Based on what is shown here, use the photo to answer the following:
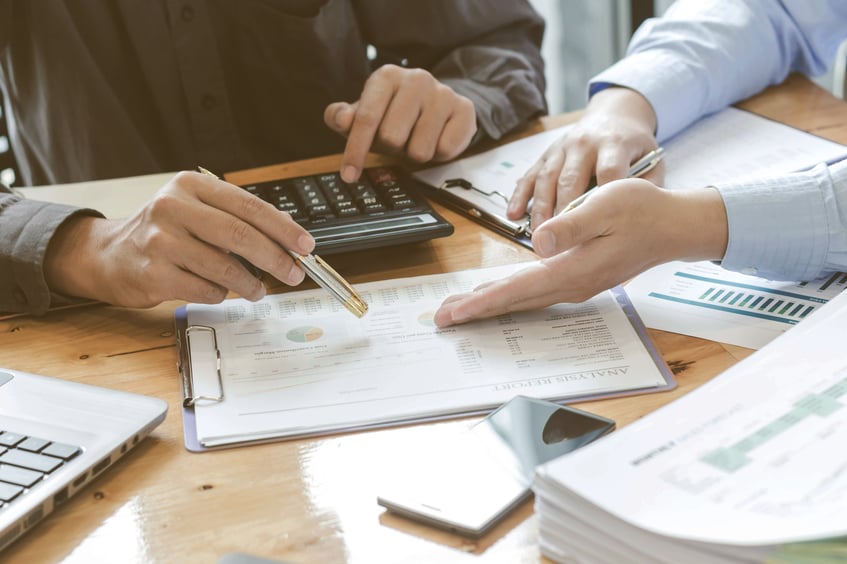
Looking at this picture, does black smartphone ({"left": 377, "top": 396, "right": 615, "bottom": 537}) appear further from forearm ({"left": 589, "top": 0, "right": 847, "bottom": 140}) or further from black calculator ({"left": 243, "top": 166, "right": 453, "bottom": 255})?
forearm ({"left": 589, "top": 0, "right": 847, "bottom": 140})

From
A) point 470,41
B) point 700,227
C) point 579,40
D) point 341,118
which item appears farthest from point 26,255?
point 579,40

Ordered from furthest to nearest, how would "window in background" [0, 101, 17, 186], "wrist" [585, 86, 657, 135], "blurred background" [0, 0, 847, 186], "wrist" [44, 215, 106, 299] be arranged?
"blurred background" [0, 0, 847, 186], "window in background" [0, 101, 17, 186], "wrist" [585, 86, 657, 135], "wrist" [44, 215, 106, 299]

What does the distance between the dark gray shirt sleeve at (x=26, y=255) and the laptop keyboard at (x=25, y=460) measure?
26 centimetres

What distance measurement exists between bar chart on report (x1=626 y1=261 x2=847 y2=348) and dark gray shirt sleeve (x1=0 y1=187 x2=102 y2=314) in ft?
1.88

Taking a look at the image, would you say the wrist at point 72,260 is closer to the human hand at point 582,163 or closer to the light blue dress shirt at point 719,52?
the human hand at point 582,163

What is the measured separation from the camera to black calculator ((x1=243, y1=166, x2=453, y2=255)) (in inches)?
37.3

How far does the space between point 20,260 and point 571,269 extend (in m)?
0.54

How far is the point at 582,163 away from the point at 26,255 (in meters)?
0.59

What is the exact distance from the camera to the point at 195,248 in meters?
0.86

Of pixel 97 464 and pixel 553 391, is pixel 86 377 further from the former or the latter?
pixel 553 391

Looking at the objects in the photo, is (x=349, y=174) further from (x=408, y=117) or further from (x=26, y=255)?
(x=26, y=255)

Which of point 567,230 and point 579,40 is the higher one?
point 567,230

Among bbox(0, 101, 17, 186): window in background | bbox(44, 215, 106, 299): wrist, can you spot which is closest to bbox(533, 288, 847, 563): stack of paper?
bbox(44, 215, 106, 299): wrist

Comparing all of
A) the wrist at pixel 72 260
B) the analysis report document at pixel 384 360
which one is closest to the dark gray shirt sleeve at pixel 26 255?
the wrist at pixel 72 260
